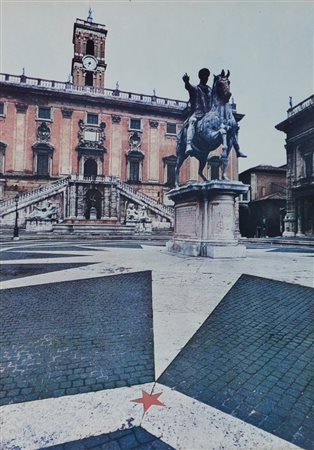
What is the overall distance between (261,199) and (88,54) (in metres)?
31.2

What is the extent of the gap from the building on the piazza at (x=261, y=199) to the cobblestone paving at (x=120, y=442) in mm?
35950

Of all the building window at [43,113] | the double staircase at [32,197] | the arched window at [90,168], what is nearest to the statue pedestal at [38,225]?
the double staircase at [32,197]

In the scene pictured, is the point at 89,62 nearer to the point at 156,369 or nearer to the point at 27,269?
the point at 27,269

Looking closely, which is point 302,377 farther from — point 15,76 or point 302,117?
point 15,76

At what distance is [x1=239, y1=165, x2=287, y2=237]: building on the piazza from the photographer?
34969 mm

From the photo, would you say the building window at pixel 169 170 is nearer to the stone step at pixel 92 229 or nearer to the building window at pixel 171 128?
the building window at pixel 171 128

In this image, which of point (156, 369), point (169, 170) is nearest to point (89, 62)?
point (169, 170)

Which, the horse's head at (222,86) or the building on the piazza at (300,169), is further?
the building on the piazza at (300,169)

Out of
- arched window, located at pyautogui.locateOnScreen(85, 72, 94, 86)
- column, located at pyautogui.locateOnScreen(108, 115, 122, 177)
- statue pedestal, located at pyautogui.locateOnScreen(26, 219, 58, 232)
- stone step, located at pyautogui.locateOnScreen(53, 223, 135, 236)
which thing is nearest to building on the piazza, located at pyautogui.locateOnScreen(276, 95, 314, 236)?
stone step, located at pyautogui.locateOnScreen(53, 223, 135, 236)

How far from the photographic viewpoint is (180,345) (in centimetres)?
256

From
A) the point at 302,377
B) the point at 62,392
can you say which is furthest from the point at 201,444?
the point at 302,377

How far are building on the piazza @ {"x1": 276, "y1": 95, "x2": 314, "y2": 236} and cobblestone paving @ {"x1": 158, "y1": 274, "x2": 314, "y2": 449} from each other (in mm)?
26023

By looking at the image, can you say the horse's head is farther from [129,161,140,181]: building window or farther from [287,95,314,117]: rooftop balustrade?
[129,161,140,181]: building window

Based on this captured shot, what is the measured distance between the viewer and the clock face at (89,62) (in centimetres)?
3697
